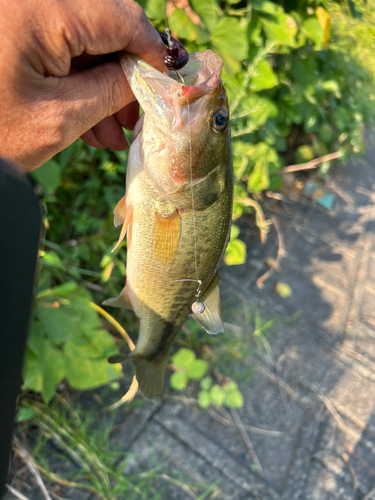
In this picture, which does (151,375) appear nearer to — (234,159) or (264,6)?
(234,159)

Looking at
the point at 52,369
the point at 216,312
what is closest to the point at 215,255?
the point at 216,312

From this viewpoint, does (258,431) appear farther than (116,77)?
Yes

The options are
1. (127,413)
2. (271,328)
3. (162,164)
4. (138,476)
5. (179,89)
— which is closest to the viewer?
(179,89)

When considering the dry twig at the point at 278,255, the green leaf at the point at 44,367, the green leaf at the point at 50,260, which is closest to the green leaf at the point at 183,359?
the green leaf at the point at 44,367

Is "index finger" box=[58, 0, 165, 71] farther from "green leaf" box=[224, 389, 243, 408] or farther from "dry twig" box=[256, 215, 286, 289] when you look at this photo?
"dry twig" box=[256, 215, 286, 289]

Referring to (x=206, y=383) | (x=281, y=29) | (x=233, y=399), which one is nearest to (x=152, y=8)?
(x=281, y=29)

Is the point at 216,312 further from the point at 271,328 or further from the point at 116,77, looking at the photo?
the point at 271,328

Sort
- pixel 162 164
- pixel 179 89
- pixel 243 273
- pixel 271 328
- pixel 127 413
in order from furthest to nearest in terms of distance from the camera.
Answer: pixel 243 273 → pixel 271 328 → pixel 127 413 → pixel 162 164 → pixel 179 89

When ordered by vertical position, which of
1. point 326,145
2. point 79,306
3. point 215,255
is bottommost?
point 326,145
